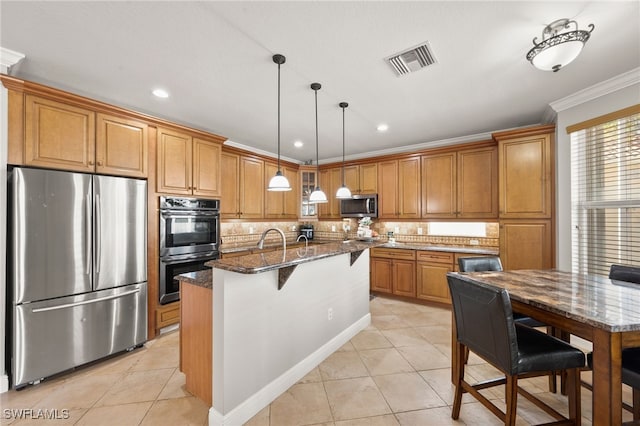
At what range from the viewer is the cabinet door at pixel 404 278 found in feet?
14.2

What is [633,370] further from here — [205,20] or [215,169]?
[215,169]

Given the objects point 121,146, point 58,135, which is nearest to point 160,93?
point 121,146

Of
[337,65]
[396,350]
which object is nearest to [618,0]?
[337,65]

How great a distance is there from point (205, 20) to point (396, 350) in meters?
3.33

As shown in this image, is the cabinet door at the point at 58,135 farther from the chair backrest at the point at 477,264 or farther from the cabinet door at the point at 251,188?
the chair backrest at the point at 477,264

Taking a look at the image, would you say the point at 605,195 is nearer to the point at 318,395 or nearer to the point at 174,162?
the point at 318,395

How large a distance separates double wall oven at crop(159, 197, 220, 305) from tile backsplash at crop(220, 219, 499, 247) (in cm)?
94

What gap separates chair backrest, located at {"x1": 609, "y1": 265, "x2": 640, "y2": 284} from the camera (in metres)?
2.05

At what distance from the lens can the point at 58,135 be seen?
239cm

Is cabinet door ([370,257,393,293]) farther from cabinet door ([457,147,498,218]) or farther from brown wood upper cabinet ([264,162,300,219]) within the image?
brown wood upper cabinet ([264,162,300,219])

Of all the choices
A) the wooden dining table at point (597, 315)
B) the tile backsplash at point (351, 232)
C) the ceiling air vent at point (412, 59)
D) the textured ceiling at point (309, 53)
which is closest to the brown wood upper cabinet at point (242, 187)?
the tile backsplash at point (351, 232)

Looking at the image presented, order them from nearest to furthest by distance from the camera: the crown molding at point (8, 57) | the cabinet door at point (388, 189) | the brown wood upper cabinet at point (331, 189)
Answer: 1. the crown molding at point (8, 57)
2. the cabinet door at point (388, 189)
3. the brown wood upper cabinet at point (331, 189)

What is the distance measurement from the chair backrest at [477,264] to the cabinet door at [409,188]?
202 cm

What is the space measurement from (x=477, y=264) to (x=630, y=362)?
3.78ft
